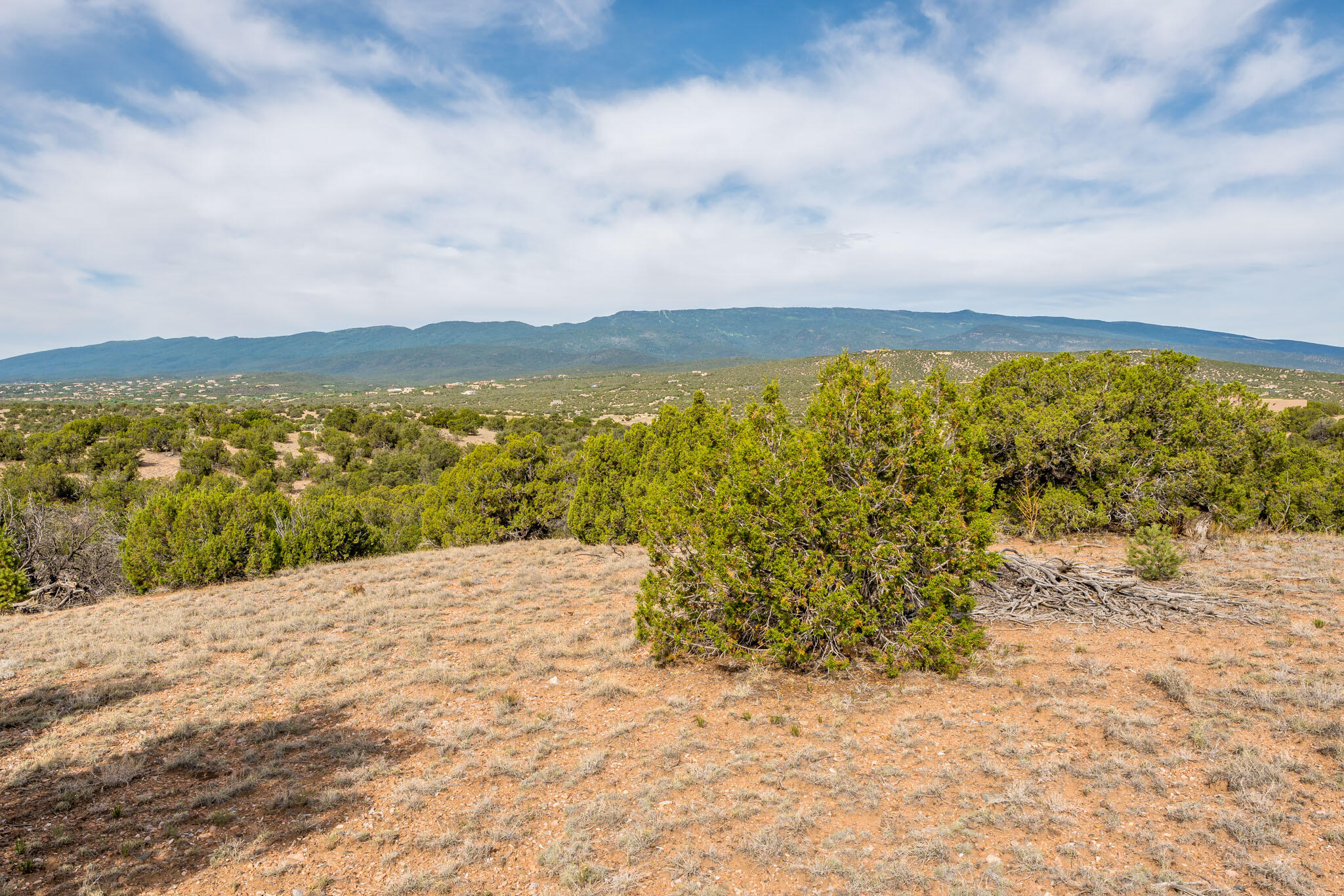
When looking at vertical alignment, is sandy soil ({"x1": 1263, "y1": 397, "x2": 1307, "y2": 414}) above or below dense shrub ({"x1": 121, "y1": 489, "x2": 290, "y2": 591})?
above

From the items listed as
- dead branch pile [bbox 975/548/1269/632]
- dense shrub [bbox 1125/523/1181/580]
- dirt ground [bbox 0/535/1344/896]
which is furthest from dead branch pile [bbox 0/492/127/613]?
dense shrub [bbox 1125/523/1181/580]

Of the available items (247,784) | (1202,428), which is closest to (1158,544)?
(1202,428)

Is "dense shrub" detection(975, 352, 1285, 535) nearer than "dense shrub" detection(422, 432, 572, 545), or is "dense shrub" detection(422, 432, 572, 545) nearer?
"dense shrub" detection(975, 352, 1285, 535)

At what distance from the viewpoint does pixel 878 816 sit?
4.34 meters

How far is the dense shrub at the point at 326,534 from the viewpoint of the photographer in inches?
551

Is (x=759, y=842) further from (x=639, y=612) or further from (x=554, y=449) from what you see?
(x=554, y=449)

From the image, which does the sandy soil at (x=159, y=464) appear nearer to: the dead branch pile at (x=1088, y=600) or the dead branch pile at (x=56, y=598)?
the dead branch pile at (x=56, y=598)

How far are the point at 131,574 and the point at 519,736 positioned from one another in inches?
446

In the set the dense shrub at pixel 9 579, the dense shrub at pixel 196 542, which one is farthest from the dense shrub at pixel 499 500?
the dense shrub at pixel 9 579

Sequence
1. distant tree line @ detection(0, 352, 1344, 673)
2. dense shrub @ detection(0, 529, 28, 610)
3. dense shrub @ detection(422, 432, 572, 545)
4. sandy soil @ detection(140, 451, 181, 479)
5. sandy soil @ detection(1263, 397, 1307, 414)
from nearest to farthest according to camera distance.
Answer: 1. distant tree line @ detection(0, 352, 1344, 673)
2. dense shrub @ detection(0, 529, 28, 610)
3. dense shrub @ detection(422, 432, 572, 545)
4. sandy soil @ detection(140, 451, 181, 479)
5. sandy soil @ detection(1263, 397, 1307, 414)

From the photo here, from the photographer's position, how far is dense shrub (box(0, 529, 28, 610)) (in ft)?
37.1

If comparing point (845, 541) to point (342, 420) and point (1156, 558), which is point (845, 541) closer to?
point (1156, 558)

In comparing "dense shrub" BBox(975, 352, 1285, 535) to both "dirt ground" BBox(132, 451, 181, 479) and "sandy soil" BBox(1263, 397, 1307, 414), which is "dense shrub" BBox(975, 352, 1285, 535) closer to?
"dirt ground" BBox(132, 451, 181, 479)

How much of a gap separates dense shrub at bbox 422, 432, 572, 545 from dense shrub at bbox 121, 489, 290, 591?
5029mm
